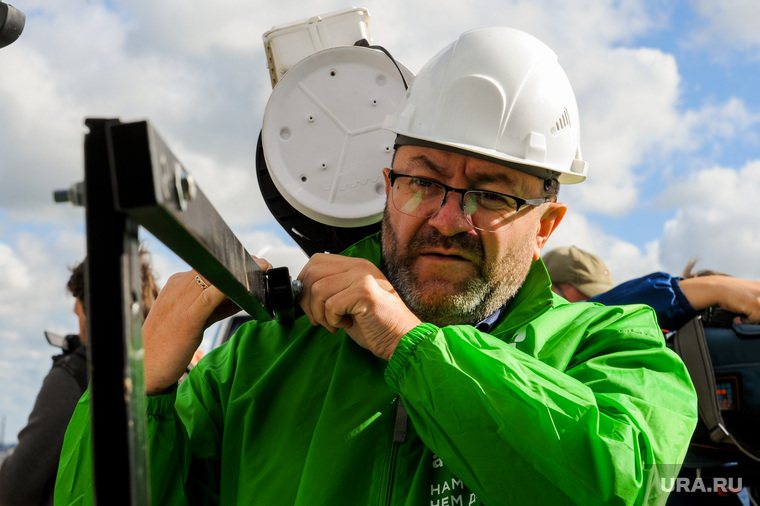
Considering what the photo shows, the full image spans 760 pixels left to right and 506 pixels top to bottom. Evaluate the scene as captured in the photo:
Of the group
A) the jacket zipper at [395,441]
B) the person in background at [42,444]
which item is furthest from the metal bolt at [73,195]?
the person in background at [42,444]

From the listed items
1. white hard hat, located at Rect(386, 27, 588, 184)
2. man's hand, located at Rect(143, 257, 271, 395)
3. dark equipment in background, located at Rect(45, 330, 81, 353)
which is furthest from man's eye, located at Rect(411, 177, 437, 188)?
dark equipment in background, located at Rect(45, 330, 81, 353)

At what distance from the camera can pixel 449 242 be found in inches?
85.7

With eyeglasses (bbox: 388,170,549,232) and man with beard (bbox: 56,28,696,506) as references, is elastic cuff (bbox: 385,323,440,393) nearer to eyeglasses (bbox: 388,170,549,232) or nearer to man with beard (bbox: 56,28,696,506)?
man with beard (bbox: 56,28,696,506)

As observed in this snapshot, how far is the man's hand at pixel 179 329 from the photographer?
1961 millimetres

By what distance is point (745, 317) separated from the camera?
11.6 ft

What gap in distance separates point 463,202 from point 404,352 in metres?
0.62

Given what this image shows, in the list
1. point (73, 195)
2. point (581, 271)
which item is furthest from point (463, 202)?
point (581, 271)

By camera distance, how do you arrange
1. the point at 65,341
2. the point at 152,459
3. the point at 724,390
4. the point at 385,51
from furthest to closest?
the point at 65,341, the point at 724,390, the point at 385,51, the point at 152,459

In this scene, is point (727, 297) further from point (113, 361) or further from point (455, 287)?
point (113, 361)

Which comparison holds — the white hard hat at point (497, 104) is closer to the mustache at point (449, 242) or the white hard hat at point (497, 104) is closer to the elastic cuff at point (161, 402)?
the mustache at point (449, 242)

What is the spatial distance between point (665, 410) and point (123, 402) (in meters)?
1.35

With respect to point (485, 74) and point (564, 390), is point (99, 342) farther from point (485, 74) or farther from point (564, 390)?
point (485, 74)

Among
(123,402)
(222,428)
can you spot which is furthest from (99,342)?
(222,428)

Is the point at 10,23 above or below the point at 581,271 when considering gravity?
above
